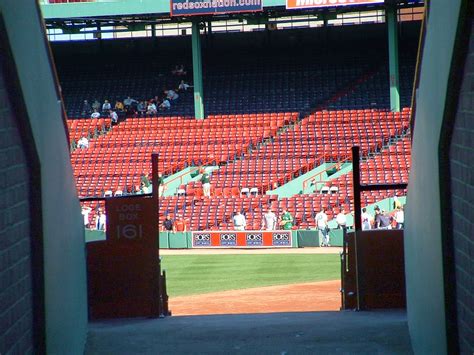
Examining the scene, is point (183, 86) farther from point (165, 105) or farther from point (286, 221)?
point (286, 221)

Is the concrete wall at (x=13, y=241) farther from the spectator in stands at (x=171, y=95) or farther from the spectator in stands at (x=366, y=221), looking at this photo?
the spectator in stands at (x=171, y=95)

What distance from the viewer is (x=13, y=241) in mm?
3727

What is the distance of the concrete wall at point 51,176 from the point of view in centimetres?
398

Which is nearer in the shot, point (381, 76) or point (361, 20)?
point (381, 76)

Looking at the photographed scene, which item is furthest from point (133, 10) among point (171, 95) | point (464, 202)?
point (464, 202)

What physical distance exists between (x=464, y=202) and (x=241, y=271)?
1756 centimetres

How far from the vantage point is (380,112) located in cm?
3456

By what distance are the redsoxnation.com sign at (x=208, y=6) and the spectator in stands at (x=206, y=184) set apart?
6117 millimetres

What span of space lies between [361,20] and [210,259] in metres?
20.7

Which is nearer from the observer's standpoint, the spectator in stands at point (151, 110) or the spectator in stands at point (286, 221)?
the spectator in stands at point (286, 221)

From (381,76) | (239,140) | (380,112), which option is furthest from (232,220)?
(381,76)

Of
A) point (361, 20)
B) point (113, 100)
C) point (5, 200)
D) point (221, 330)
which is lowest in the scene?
point (221, 330)

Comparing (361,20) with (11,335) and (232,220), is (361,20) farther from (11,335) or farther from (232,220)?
(11,335)

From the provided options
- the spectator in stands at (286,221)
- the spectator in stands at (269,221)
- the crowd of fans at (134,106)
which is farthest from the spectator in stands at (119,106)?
the spectator in stands at (286,221)
